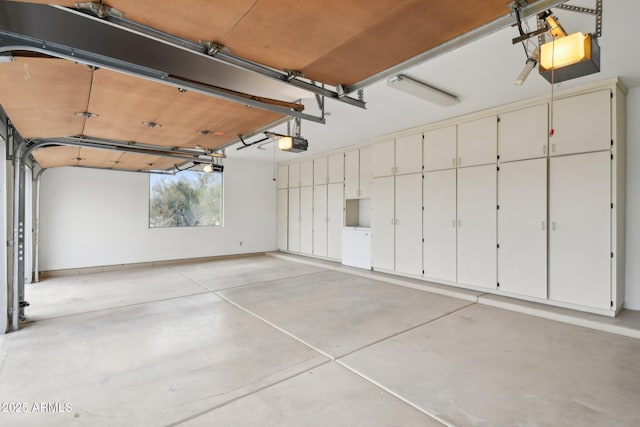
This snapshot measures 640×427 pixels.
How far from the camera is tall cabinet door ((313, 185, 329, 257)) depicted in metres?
8.06

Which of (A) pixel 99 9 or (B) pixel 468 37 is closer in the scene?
(A) pixel 99 9

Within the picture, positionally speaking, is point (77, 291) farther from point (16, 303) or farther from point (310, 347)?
point (310, 347)

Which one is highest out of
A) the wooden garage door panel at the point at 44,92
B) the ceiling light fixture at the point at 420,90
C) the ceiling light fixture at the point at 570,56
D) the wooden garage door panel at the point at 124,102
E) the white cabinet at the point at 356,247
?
the ceiling light fixture at the point at 420,90

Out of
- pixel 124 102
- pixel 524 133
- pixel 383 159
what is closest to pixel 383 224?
pixel 383 159

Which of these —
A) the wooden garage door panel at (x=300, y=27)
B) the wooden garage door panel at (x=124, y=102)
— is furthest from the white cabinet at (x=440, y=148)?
the wooden garage door panel at (x=124, y=102)

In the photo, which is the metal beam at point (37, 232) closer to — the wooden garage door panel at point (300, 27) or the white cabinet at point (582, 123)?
the wooden garage door panel at point (300, 27)

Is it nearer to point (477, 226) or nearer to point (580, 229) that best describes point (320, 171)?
point (477, 226)

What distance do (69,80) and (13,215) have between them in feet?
8.06

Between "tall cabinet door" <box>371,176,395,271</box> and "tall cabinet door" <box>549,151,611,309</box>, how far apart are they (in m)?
2.66

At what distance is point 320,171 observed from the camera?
820 centimetres

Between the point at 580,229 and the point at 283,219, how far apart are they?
7.24 meters

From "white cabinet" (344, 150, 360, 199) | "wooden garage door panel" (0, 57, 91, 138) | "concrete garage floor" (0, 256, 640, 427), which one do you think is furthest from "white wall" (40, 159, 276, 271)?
"wooden garage door panel" (0, 57, 91, 138)

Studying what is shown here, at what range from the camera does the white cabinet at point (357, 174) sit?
6984mm

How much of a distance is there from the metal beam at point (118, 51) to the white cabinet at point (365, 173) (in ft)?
14.9
